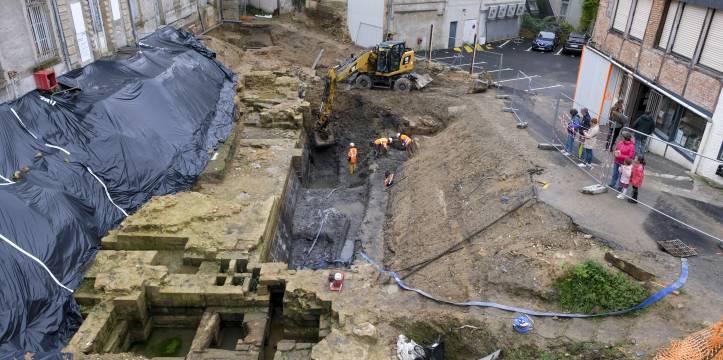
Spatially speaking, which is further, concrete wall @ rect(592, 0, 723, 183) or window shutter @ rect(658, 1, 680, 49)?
window shutter @ rect(658, 1, 680, 49)

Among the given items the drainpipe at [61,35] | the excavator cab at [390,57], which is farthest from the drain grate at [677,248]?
the drainpipe at [61,35]

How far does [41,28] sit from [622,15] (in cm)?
1899

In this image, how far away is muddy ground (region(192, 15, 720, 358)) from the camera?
9109 mm


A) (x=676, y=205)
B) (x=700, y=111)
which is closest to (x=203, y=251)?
(x=676, y=205)

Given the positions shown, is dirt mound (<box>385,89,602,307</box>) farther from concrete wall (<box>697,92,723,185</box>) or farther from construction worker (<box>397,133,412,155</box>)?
concrete wall (<box>697,92,723,185</box>)

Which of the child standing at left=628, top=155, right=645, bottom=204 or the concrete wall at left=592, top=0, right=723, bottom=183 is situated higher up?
the concrete wall at left=592, top=0, right=723, bottom=183

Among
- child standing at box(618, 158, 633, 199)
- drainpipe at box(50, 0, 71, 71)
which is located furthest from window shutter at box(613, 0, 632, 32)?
drainpipe at box(50, 0, 71, 71)

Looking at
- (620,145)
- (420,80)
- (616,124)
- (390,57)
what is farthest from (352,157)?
(620,145)

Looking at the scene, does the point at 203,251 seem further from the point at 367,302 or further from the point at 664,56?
the point at 664,56

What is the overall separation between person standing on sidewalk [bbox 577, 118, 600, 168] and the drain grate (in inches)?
156

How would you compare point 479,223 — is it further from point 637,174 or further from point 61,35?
point 61,35

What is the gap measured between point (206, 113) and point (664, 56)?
14890mm

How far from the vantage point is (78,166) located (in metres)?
11.9

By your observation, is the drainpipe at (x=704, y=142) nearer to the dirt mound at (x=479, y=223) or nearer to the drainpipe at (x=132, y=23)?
the dirt mound at (x=479, y=223)
